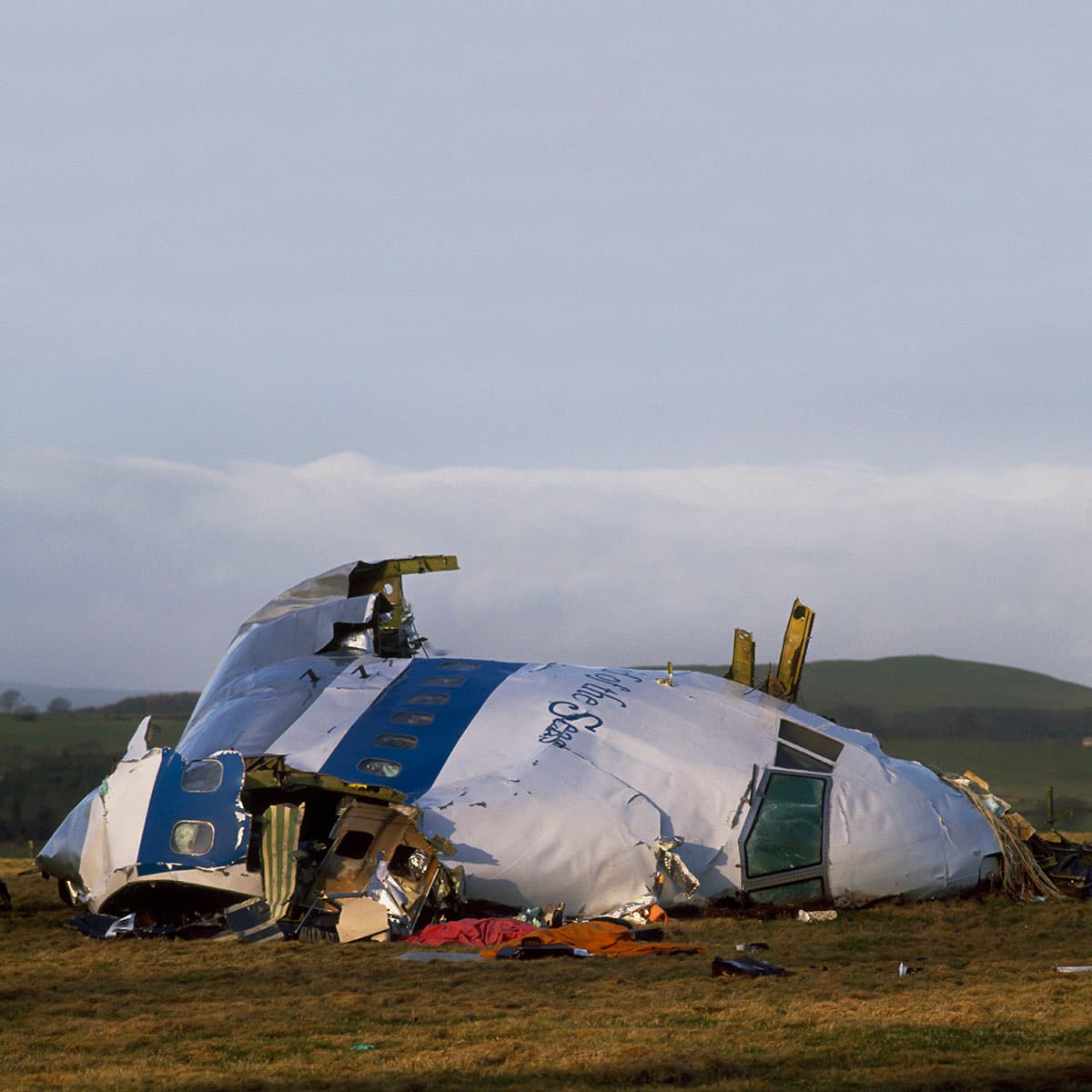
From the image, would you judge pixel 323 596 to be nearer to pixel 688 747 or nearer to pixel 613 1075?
pixel 688 747

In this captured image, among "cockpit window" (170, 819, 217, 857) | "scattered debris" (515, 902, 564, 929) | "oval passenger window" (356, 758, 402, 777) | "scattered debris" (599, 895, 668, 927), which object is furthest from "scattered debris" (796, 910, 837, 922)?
"cockpit window" (170, 819, 217, 857)

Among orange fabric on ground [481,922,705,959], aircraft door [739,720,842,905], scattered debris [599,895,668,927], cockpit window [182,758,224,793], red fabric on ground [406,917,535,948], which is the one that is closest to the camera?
orange fabric on ground [481,922,705,959]

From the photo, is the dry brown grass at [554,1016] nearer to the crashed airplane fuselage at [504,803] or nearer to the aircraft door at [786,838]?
the crashed airplane fuselage at [504,803]

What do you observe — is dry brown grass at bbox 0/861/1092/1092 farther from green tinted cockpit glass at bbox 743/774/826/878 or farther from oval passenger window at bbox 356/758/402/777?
oval passenger window at bbox 356/758/402/777

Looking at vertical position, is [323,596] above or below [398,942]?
above

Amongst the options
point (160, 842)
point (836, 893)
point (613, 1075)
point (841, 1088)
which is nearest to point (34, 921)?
point (160, 842)

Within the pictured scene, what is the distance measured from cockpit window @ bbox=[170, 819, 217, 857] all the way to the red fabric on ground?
2915 millimetres

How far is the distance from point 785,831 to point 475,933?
5.22m

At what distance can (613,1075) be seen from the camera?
417 inches

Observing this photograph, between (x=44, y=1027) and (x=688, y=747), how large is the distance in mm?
11127

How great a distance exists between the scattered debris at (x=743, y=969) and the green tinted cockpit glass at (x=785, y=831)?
16.5 feet

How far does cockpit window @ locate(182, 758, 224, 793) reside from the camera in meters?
19.5

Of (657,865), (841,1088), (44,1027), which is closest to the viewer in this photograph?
(841,1088)

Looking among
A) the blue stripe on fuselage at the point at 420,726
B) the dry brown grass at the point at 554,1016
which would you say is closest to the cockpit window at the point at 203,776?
the blue stripe on fuselage at the point at 420,726
